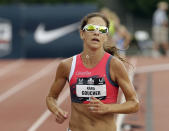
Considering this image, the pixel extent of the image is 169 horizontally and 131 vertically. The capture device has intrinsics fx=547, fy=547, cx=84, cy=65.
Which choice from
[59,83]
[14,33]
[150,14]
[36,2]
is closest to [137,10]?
[150,14]

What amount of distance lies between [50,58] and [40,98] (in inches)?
364

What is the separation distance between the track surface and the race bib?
5011 millimetres

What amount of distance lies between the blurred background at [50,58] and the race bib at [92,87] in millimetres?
4951

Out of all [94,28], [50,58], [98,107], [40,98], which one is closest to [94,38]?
[94,28]

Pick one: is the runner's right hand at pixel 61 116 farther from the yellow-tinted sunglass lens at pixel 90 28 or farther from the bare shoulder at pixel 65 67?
the yellow-tinted sunglass lens at pixel 90 28

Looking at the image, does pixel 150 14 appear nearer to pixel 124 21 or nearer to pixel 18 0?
pixel 124 21

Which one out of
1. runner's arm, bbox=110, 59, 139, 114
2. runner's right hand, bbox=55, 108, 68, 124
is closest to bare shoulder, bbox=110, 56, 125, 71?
runner's arm, bbox=110, 59, 139, 114

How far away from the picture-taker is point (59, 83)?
4.63 m

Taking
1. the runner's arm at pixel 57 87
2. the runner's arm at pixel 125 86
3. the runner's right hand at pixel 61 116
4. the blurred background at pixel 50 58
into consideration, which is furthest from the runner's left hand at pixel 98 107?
the blurred background at pixel 50 58

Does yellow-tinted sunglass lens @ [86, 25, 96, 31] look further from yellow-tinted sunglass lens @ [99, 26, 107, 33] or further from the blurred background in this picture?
the blurred background

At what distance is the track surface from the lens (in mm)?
9790

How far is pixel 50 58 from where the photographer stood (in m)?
22.0

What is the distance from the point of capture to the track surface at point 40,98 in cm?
979

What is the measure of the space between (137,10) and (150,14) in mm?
996
